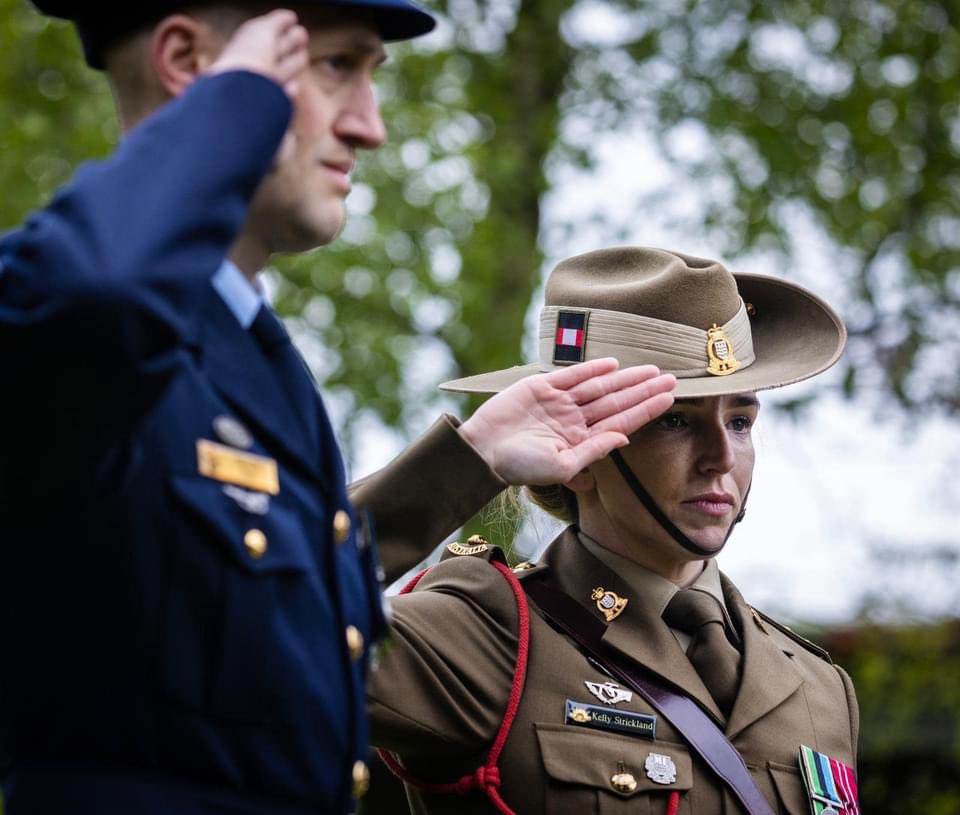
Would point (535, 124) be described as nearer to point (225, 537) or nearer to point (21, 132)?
point (21, 132)

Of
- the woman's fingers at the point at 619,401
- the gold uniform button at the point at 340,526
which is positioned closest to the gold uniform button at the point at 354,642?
the gold uniform button at the point at 340,526

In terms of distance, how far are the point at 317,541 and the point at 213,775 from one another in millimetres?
346

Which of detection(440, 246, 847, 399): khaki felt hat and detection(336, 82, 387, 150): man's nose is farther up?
detection(336, 82, 387, 150): man's nose

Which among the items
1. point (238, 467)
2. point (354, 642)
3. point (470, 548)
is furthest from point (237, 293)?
point (470, 548)

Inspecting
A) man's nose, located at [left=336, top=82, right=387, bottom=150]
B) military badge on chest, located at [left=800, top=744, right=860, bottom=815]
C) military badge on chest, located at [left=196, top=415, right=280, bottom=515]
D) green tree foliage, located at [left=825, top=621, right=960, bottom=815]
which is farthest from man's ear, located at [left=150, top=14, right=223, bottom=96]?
green tree foliage, located at [left=825, top=621, right=960, bottom=815]

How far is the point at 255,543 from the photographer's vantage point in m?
2.05

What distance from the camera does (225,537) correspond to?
2018mm

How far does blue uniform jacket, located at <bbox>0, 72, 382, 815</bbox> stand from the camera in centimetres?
182

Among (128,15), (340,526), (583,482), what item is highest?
(128,15)

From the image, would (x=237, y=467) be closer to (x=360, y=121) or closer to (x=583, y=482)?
(x=360, y=121)

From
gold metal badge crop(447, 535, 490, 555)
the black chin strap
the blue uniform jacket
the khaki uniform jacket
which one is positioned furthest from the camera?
gold metal badge crop(447, 535, 490, 555)

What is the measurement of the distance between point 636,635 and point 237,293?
65.7 inches

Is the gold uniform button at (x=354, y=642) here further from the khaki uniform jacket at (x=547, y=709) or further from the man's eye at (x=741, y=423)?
the man's eye at (x=741, y=423)

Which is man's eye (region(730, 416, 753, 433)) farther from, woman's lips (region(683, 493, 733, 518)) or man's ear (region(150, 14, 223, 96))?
man's ear (region(150, 14, 223, 96))
